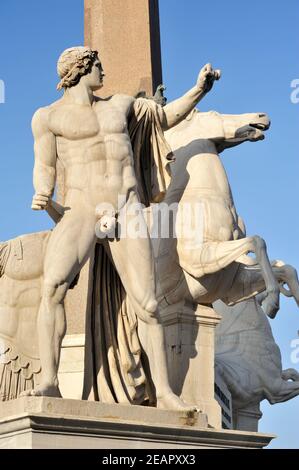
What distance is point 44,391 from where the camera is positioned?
7582 mm

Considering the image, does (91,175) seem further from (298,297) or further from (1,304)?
(298,297)

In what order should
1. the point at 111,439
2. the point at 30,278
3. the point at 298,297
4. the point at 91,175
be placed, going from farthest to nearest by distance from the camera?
1. the point at 298,297
2. the point at 30,278
3. the point at 91,175
4. the point at 111,439

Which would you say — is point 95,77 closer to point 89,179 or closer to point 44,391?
point 89,179

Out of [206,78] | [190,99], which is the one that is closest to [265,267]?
[190,99]

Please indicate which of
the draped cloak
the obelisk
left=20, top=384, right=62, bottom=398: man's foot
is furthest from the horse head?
left=20, top=384, right=62, bottom=398: man's foot

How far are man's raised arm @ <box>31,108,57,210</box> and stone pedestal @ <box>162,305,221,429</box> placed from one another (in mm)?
1852

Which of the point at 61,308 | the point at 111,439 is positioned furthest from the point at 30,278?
the point at 111,439

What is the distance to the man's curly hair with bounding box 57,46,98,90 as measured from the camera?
823 centimetres

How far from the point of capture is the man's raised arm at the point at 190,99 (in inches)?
336

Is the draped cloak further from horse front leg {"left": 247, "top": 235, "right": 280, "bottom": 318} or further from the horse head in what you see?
the horse head

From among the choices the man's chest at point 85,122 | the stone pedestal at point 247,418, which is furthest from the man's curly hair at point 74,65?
the stone pedestal at point 247,418
